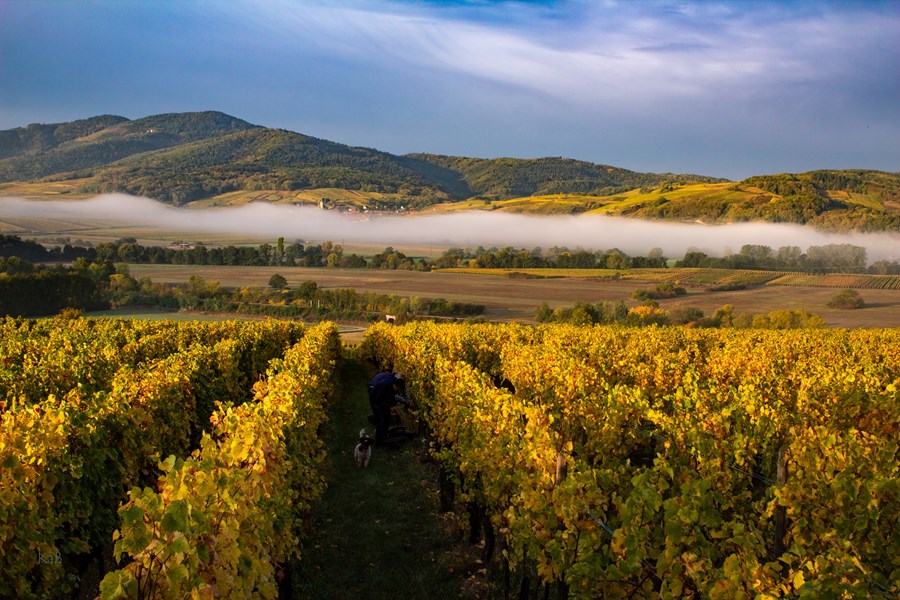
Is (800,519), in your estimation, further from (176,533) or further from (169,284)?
(169,284)

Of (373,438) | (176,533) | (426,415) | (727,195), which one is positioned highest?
(727,195)

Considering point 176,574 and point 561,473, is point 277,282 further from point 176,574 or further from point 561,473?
point 176,574

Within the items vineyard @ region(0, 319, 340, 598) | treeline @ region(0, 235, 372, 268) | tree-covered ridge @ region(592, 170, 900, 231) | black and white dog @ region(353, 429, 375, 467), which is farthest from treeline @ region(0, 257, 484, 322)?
tree-covered ridge @ region(592, 170, 900, 231)

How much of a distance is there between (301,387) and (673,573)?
24.3 ft

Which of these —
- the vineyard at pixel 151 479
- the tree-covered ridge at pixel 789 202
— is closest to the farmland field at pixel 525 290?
the tree-covered ridge at pixel 789 202

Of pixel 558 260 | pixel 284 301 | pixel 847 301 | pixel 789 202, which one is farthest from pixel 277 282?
pixel 789 202

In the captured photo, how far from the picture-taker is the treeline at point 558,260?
80188 millimetres

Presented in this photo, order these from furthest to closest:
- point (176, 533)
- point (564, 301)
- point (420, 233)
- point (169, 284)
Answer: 1. point (420, 233)
2. point (169, 284)
3. point (564, 301)
4. point (176, 533)

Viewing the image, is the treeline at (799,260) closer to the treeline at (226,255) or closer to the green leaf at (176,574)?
the treeline at (226,255)

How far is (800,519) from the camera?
5.58 metres

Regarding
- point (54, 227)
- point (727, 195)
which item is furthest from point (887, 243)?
point (54, 227)

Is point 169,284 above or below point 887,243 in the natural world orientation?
below

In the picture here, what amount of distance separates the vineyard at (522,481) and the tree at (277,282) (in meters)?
50.7

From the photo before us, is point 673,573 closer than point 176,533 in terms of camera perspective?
No
